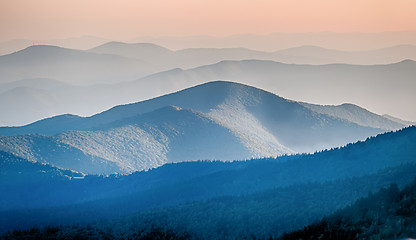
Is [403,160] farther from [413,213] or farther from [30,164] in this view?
[30,164]

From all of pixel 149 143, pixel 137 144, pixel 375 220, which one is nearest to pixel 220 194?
pixel 375 220

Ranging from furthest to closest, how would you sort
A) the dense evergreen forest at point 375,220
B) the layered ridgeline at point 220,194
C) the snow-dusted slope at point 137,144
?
the snow-dusted slope at point 137,144, the layered ridgeline at point 220,194, the dense evergreen forest at point 375,220

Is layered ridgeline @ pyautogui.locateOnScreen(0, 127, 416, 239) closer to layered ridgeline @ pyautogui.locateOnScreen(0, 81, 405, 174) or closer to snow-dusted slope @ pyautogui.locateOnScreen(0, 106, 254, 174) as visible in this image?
snow-dusted slope @ pyautogui.locateOnScreen(0, 106, 254, 174)

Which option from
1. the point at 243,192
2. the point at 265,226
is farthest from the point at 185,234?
the point at 243,192

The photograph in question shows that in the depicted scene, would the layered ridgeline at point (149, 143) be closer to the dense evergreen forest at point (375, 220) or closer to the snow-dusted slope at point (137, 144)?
the snow-dusted slope at point (137, 144)

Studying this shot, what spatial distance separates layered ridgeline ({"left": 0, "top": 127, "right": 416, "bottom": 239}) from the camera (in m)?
68.7

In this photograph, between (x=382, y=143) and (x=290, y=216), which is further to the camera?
(x=382, y=143)

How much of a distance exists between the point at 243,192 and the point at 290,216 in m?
21.1

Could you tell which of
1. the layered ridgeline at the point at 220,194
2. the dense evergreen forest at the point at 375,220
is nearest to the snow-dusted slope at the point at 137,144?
the layered ridgeline at the point at 220,194

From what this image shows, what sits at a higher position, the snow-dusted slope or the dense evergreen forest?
the snow-dusted slope

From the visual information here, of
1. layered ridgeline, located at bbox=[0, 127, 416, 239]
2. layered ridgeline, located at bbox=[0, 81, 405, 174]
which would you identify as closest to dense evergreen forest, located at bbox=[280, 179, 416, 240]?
layered ridgeline, located at bbox=[0, 127, 416, 239]

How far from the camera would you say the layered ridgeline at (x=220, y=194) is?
68688 millimetres

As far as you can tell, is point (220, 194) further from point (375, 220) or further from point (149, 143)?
point (149, 143)

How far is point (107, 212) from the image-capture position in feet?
291
